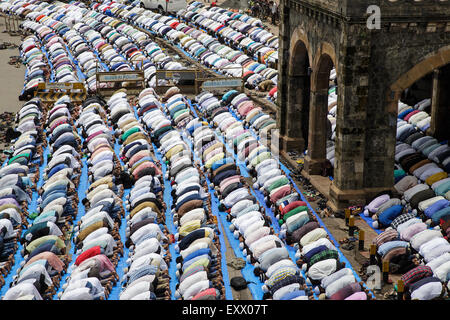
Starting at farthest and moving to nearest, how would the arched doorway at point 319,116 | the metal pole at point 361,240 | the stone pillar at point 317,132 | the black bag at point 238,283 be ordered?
the stone pillar at point 317,132
the arched doorway at point 319,116
the metal pole at point 361,240
the black bag at point 238,283

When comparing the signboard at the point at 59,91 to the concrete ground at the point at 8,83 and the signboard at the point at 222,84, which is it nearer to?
the concrete ground at the point at 8,83

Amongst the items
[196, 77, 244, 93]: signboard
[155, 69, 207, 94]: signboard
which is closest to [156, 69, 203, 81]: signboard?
[155, 69, 207, 94]: signboard

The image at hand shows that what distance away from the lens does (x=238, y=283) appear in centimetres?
3112

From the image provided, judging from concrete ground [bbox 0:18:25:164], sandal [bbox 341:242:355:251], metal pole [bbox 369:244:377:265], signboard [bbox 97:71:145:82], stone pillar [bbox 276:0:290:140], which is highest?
stone pillar [bbox 276:0:290:140]

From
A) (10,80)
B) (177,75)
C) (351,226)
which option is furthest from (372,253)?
(10,80)

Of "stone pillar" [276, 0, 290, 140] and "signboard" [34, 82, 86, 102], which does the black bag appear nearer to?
"stone pillar" [276, 0, 290, 140]

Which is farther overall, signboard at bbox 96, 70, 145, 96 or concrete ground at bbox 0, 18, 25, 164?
signboard at bbox 96, 70, 145, 96

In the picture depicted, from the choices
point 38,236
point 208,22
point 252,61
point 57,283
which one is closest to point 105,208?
point 38,236

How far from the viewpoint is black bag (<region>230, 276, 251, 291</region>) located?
3105 cm

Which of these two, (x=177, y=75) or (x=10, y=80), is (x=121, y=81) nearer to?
(x=177, y=75)

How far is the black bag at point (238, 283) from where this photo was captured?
3105cm

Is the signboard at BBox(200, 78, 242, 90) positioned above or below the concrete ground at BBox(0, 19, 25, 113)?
above

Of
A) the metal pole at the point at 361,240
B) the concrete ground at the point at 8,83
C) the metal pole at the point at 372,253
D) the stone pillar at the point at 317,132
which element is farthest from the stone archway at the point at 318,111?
the concrete ground at the point at 8,83

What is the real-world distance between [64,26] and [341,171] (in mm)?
69860
